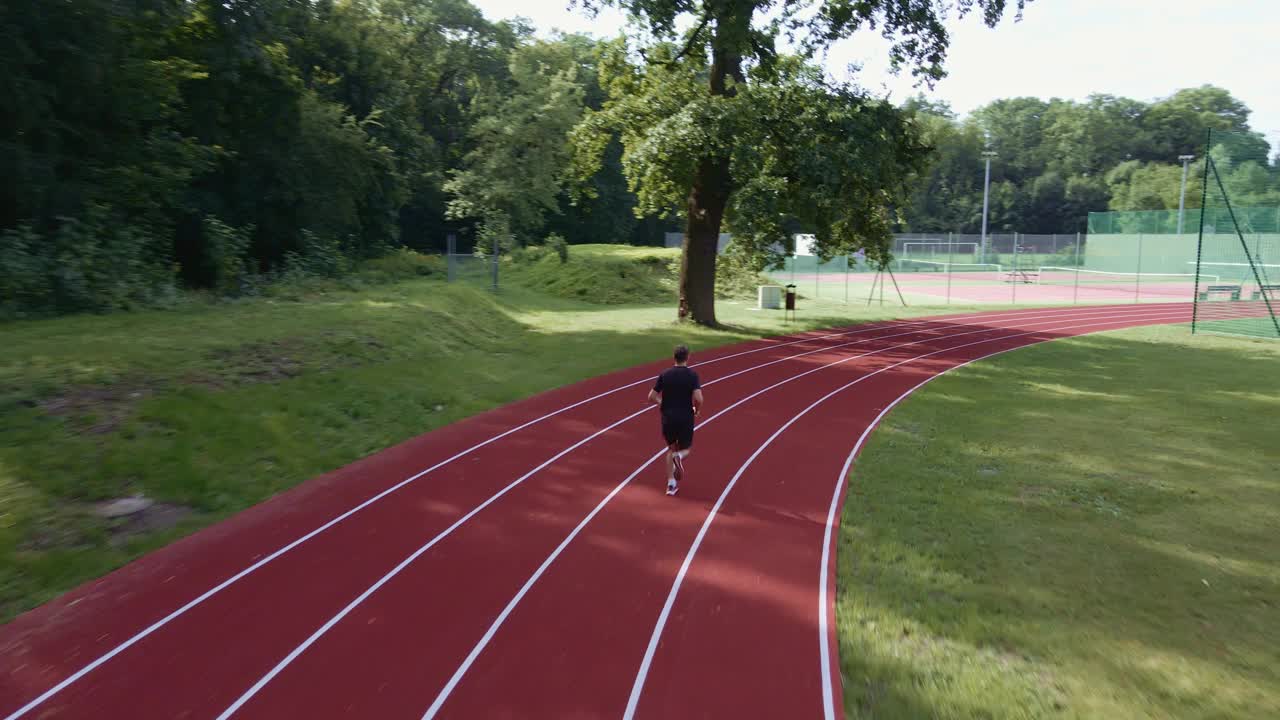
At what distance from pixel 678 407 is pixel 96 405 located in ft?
25.7

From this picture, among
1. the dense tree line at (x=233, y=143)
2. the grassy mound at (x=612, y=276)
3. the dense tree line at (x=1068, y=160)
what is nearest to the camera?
the dense tree line at (x=233, y=143)

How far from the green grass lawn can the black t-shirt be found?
2338 mm

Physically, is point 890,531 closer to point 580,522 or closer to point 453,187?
point 580,522

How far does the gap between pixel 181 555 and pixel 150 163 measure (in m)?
16.7

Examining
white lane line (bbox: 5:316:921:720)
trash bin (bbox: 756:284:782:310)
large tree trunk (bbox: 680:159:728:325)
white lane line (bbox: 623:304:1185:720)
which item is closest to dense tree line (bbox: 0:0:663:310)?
large tree trunk (bbox: 680:159:728:325)


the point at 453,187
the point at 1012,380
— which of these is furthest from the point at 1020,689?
the point at 453,187

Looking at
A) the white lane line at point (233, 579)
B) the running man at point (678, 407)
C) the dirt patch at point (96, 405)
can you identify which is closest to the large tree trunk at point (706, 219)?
the white lane line at point (233, 579)

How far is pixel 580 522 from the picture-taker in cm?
895

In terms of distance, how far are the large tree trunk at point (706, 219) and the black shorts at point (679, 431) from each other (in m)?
16.1

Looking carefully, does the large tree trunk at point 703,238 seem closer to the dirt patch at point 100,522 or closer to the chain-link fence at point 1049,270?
the chain-link fence at point 1049,270

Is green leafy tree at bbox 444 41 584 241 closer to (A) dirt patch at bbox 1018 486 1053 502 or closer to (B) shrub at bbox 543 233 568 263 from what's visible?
(B) shrub at bbox 543 233 568 263

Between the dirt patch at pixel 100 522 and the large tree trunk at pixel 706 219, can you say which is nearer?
the dirt patch at pixel 100 522

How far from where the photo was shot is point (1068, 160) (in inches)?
3733

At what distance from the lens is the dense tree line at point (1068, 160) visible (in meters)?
84.5
